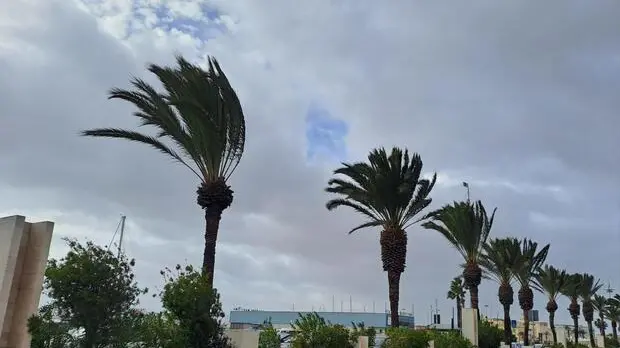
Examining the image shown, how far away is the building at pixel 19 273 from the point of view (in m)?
11.2

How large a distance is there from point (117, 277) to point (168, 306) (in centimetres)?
299

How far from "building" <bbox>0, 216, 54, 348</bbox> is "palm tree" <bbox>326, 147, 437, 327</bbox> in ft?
56.8

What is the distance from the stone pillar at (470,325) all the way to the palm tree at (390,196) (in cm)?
576

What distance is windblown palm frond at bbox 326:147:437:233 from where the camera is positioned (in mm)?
26938

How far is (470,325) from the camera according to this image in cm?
3181

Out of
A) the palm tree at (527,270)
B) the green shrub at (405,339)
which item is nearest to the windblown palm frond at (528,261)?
the palm tree at (527,270)

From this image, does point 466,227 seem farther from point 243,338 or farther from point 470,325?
point 243,338

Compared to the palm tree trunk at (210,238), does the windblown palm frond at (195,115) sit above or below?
above

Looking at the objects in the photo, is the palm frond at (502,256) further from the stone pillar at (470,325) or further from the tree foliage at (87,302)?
the tree foliage at (87,302)

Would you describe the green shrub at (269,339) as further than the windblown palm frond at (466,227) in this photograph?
No

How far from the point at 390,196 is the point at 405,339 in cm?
640

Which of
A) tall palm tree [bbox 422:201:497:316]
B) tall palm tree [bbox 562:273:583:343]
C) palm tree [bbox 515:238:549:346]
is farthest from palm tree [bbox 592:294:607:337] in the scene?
tall palm tree [bbox 422:201:497:316]

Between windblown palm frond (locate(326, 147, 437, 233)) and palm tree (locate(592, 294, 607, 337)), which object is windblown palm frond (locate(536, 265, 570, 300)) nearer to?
palm tree (locate(592, 294, 607, 337))

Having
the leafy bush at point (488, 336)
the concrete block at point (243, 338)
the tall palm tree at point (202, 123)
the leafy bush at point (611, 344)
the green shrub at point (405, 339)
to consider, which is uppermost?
the tall palm tree at point (202, 123)
